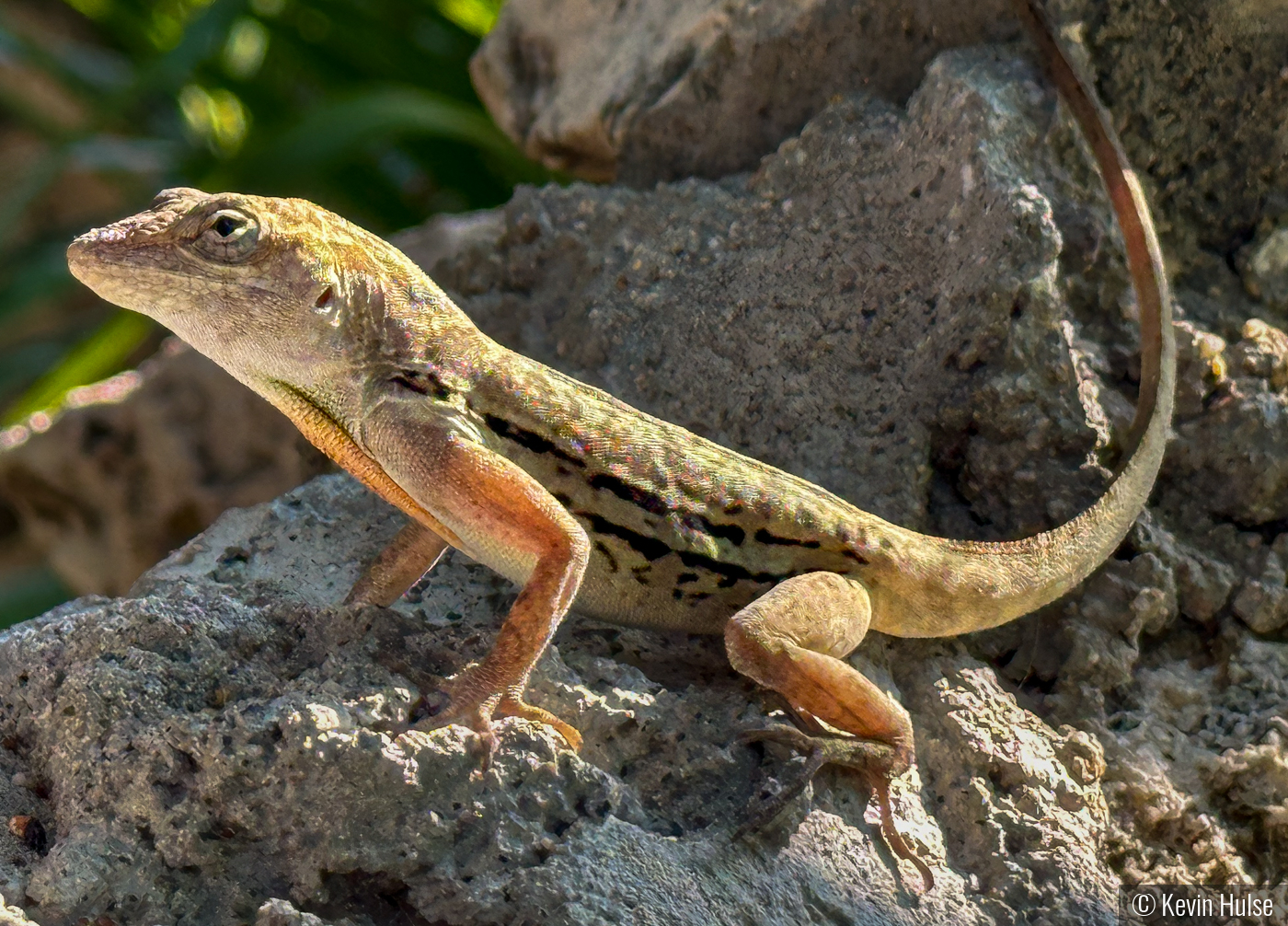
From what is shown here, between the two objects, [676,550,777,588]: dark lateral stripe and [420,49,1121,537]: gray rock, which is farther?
[420,49,1121,537]: gray rock

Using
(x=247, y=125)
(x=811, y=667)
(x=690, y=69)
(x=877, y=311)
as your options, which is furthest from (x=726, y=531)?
(x=247, y=125)

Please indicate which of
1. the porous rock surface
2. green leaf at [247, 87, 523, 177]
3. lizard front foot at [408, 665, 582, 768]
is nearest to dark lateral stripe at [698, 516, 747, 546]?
the porous rock surface

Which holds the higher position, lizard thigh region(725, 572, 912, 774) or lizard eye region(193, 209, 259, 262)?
lizard eye region(193, 209, 259, 262)

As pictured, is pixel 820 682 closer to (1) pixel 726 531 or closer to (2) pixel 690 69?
(1) pixel 726 531

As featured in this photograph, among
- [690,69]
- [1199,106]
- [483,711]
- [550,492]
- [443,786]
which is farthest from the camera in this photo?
[690,69]

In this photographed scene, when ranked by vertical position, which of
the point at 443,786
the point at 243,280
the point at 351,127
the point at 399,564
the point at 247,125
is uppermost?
the point at 243,280

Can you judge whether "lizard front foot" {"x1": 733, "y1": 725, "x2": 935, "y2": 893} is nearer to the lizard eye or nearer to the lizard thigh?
the lizard thigh

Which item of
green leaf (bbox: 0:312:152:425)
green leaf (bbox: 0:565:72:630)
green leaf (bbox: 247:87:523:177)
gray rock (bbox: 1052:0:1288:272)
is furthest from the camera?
green leaf (bbox: 0:565:72:630)

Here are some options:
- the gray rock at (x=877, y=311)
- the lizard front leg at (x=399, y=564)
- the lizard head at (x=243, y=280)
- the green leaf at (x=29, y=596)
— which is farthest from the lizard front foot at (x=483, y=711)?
the green leaf at (x=29, y=596)
